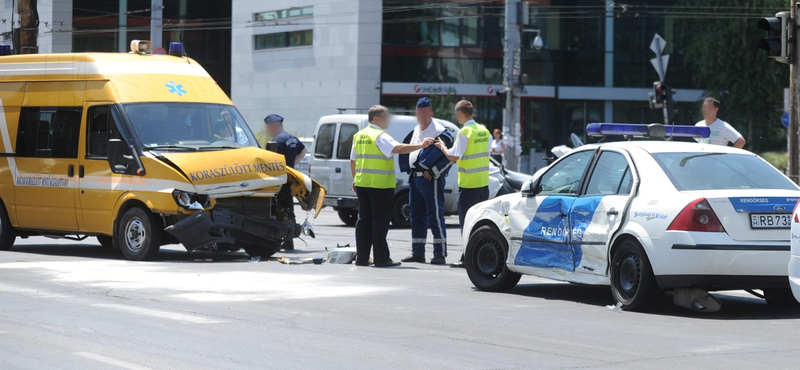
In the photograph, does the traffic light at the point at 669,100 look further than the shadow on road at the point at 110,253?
Yes

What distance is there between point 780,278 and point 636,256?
104 cm

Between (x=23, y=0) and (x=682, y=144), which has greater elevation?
(x=23, y=0)

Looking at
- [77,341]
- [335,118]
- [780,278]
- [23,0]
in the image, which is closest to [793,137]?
[780,278]

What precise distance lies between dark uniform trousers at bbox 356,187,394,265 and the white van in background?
6692mm

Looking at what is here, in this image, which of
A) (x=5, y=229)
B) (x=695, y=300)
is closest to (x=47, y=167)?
(x=5, y=229)

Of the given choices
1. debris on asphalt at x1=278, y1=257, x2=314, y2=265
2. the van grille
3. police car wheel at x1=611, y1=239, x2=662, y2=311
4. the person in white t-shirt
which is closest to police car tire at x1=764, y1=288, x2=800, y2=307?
police car wheel at x1=611, y1=239, x2=662, y2=311

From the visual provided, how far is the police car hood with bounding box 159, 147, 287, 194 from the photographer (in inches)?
493

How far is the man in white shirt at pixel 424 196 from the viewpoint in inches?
505

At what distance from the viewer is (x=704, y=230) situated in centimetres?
811

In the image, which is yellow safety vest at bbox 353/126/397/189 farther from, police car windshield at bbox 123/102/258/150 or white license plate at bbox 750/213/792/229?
white license plate at bbox 750/213/792/229

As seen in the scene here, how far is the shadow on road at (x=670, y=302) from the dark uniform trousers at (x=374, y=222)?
2068 millimetres

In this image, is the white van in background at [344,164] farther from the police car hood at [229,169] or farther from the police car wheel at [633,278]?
the police car wheel at [633,278]

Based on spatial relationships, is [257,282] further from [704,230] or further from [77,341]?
[704,230]

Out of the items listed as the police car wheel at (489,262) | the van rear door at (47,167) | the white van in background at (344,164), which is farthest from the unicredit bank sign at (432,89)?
the police car wheel at (489,262)
